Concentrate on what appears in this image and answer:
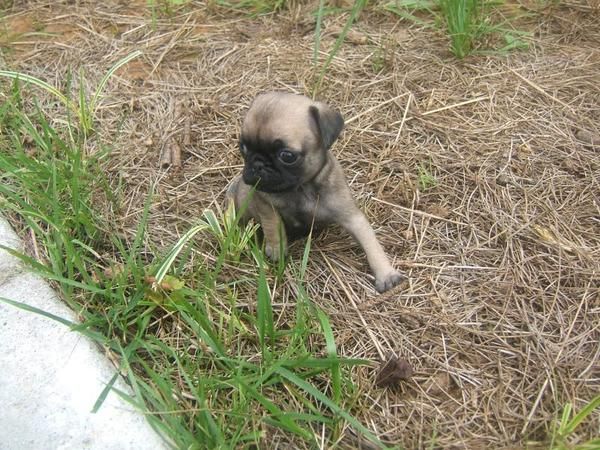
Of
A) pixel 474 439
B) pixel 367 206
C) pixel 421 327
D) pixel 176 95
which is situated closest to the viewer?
pixel 474 439

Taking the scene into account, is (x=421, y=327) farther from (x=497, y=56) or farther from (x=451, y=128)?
(x=497, y=56)

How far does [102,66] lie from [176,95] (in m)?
0.67

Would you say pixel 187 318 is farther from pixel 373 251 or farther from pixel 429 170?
pixel 429 170

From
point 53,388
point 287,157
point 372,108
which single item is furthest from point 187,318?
point 372,108

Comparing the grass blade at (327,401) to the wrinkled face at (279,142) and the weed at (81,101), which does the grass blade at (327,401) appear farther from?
the weed at (81,101)

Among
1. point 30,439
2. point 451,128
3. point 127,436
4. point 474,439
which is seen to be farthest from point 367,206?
point 30,439

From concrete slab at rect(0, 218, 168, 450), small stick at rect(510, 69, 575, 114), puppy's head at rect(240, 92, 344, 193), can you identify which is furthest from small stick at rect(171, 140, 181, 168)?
small stick at rect(510, 69, 575, 114)

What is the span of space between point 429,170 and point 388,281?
954 millimetres

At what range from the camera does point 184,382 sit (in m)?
2.81

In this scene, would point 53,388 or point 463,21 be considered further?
point 463,21

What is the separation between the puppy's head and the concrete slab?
3.58 feet

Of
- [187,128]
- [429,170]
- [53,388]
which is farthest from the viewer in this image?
[187,128]

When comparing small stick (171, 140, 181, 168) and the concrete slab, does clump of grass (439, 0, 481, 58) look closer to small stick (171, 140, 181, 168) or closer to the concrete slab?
small stick (171, 140, 181, 168)

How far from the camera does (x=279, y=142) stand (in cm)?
296
